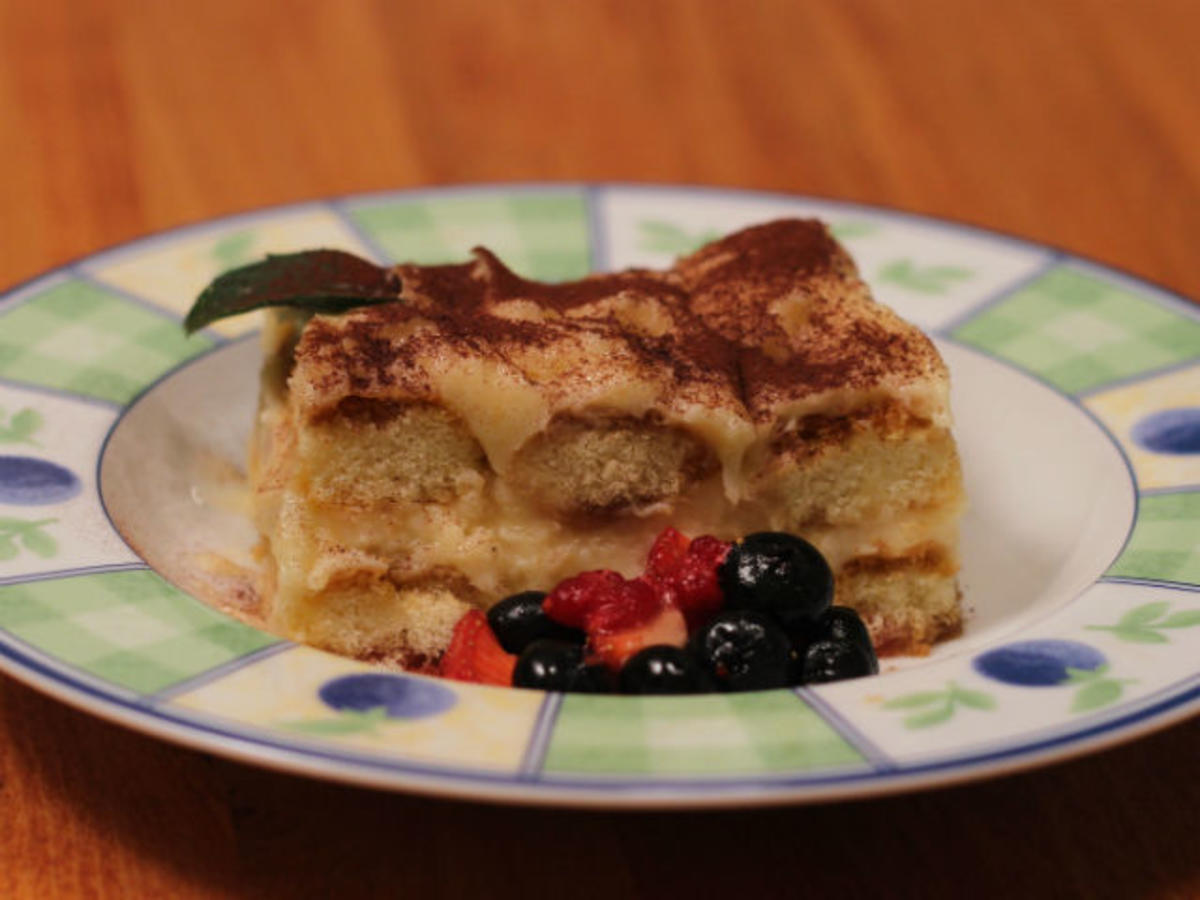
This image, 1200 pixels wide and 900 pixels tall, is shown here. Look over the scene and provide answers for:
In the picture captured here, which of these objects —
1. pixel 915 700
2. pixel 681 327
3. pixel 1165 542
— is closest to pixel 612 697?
pixel 915 700

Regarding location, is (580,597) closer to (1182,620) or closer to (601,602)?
(601,602)

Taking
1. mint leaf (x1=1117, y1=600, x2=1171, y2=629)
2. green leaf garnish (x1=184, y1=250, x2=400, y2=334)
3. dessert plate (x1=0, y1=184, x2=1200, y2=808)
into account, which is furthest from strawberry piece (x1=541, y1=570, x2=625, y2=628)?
mint leaf (x1=1117, y1=600, x2=1171, y2=629)

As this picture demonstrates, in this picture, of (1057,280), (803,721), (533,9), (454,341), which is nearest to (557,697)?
(803,721)

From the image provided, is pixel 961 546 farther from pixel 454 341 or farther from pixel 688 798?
pixel 688 798

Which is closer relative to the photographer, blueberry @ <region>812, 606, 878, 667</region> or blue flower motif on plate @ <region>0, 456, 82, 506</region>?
blueberry @ <region>812, 606, 878, 667</region>

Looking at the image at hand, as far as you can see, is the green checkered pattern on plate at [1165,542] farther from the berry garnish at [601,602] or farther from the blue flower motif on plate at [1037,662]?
the berry garnish at [601,602]

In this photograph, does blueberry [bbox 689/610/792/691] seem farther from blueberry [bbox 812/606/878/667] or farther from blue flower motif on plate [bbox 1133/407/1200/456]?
blue flower motif on plate [bbox 1133/407/1200/456]

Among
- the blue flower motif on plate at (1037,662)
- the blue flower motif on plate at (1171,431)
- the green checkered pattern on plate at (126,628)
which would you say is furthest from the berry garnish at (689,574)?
the blue flower motif on plate at (1171,431)
